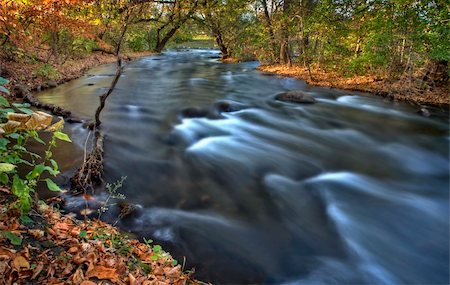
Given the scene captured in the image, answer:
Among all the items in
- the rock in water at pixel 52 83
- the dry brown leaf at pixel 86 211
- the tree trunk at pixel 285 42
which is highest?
the tree trunk at pixel 285 42

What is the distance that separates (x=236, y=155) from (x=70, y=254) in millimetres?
4623

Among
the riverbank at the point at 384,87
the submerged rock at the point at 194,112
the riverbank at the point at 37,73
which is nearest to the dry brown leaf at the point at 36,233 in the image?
the submerged rock at the point at 194,112

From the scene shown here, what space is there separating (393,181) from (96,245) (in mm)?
5126

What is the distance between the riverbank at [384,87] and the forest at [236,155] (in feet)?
0.25

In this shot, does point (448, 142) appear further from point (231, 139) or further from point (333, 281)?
point (333, 281)

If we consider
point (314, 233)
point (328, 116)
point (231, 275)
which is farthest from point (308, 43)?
point (231, 275)

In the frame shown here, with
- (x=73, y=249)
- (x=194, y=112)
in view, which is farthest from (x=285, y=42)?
(x=73, y=249)

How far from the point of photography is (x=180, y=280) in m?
3.18

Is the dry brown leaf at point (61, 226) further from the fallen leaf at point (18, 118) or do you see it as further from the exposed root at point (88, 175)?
the exposed root at point (88, 175)

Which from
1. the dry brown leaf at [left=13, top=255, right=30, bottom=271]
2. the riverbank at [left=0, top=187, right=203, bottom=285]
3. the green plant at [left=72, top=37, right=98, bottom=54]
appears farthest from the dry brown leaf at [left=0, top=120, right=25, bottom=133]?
the green plant at [left=72, top=37, right=98, bottom=54]

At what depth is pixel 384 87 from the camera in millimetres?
12148

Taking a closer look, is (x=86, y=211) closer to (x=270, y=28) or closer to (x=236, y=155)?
(x=236, y=155)

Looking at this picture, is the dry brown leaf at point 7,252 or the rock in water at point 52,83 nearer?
the dry brown leaf at point 7,252

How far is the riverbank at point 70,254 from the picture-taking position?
2.35m
